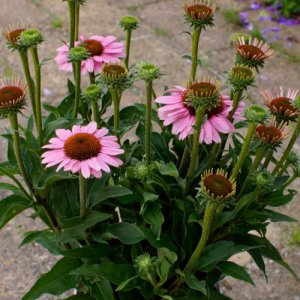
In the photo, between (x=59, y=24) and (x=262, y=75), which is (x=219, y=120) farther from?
(x=59, y=24)

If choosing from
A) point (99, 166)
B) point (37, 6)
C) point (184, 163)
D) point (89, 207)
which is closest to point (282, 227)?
point (184, 163)

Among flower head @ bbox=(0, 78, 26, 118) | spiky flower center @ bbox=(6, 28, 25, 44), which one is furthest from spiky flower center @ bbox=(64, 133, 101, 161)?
spiky flower center @ bbox=(6, 28, 25, 44)

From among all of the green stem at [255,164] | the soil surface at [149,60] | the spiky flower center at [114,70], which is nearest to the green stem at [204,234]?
the green stem at [255,164]

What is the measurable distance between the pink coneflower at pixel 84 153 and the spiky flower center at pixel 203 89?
0.14 meters

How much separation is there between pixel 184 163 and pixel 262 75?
1393mm

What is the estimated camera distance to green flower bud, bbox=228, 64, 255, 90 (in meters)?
0.85

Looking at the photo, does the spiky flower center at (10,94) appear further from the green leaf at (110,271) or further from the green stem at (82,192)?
the green leaf at (110,271)


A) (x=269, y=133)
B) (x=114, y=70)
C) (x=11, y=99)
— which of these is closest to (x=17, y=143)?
(x=11, y=99)

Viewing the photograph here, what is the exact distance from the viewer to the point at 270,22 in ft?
8.98

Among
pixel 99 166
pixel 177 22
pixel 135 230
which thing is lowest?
pixel 177 22

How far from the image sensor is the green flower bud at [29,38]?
0.90 m

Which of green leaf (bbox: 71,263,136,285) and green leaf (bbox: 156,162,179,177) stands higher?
green leaf (bbox: 156,162,179,177)

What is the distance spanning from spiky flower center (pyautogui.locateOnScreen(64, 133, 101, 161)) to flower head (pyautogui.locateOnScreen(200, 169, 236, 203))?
0.55ft

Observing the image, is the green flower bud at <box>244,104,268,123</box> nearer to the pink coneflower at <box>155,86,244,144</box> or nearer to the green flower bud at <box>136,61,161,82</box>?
the pink coneflower at <box>155,86,244,144</box>
